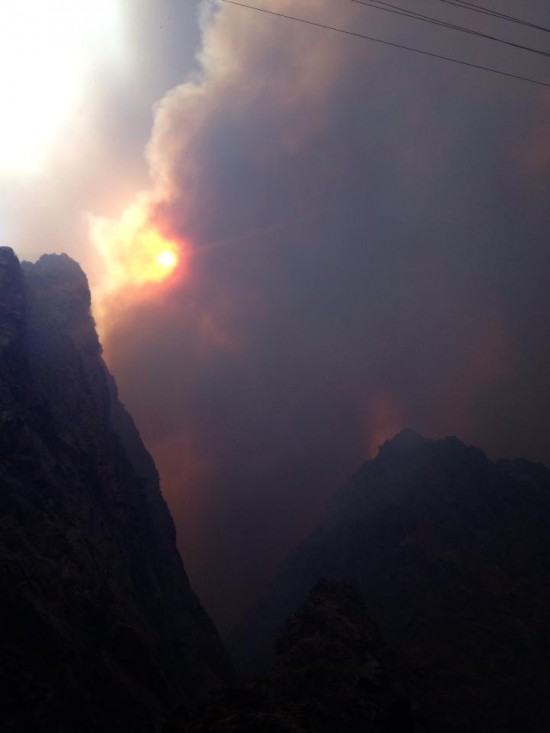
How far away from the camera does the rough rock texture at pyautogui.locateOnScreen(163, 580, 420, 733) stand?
3509 centimetres

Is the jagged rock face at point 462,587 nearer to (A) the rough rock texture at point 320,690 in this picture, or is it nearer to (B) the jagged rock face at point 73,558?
(A) the rough rock texture at point 320,690

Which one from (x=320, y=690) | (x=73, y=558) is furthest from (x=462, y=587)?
(x=73, y=558)

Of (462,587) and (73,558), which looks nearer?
(73,558)

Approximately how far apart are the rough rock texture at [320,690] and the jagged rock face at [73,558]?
43.9 ft

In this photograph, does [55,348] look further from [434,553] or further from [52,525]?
[434,553]

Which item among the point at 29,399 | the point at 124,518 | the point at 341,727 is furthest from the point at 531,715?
the point at 29,399

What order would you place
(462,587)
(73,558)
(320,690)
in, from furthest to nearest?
(462,587), (73,558), (320,690)

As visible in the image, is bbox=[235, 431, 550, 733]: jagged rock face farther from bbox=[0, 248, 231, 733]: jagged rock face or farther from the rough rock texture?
bbox=[0, 248, 231, 733]: jagged rock face

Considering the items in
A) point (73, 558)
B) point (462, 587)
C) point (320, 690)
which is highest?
point (73, 558)

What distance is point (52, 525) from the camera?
54.0 meters

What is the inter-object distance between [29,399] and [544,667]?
12085cm

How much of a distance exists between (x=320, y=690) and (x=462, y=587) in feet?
378

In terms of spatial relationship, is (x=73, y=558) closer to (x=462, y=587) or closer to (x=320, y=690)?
(x=320, y=690)

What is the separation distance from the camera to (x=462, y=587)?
5679 inches
